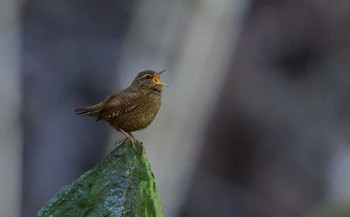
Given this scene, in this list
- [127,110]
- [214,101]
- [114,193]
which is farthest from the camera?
[214,101]

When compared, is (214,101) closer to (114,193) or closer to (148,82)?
(148,82)

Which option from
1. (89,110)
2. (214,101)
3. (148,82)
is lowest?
(214,101)

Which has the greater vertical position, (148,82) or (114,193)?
(148,82)

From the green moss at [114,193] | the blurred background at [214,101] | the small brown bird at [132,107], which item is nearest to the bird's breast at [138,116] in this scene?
the small brown bird at [132,107]

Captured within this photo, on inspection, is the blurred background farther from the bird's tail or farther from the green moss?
the green moss

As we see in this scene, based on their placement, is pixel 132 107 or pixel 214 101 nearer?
pixel 132 107

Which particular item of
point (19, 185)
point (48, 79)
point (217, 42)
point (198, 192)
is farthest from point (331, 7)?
point (19, 185)

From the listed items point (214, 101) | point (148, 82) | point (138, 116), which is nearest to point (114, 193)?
point (138, 116)
